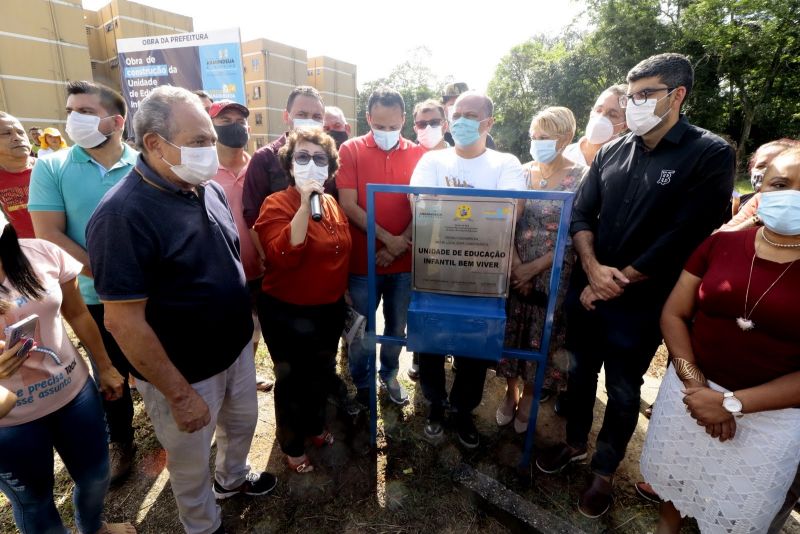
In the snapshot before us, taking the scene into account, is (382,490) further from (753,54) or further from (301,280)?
(753,54)

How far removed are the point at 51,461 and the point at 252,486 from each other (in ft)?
3.73

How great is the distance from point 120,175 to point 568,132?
2956 mm

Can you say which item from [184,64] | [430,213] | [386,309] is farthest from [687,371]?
[184,64]

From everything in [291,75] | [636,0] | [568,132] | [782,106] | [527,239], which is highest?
[636,0]

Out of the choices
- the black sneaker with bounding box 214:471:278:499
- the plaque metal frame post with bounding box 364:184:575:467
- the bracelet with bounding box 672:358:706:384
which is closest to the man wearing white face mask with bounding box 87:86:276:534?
the black sneaker with bounding box 214:471:278:499

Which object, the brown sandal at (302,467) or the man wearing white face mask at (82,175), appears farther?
the brown sandal at (302,467)

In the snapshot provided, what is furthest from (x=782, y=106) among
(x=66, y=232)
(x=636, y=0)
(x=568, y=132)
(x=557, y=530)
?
(x=66, y=232)

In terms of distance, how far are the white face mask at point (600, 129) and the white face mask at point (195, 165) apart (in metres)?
2.98

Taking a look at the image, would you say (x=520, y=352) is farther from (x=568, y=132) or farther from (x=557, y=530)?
(x=568, y=132)

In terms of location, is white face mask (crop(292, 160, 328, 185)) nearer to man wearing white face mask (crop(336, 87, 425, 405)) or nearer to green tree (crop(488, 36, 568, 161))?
man wearing white face mask (crop(336, 87, 425, 405))

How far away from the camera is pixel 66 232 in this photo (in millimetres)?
2391

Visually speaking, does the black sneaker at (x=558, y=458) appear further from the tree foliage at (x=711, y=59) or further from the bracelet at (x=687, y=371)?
the tree foliage at (x=711, y=59)

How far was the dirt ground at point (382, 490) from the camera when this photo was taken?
2316 millimetres

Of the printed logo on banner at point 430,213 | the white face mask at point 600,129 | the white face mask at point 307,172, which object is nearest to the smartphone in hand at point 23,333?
the white face mask at point 307,172
